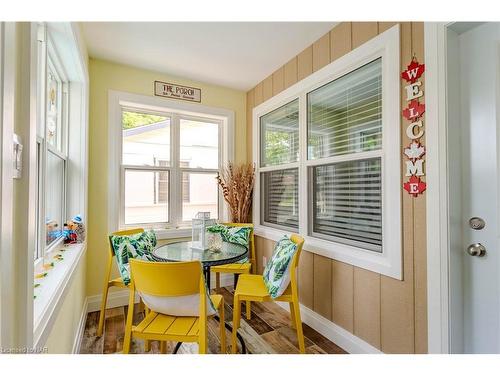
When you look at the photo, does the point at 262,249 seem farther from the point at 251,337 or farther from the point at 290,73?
the point at 290,73

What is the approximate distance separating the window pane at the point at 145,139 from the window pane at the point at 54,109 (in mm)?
704

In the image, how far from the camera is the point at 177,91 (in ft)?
10.1

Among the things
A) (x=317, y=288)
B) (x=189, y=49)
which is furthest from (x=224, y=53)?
(x=317, y=288)

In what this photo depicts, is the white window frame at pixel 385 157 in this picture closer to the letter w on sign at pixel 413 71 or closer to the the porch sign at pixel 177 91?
the letter w on sign at pixel 413 71

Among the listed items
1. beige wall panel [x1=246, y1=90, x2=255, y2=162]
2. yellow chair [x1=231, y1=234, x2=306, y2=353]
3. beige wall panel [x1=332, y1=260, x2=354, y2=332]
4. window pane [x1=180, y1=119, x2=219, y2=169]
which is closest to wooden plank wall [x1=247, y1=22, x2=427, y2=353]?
beige wall panel [x1=332, y1=260, x2=354, y2=332]

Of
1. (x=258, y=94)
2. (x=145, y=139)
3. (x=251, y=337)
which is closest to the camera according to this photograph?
(x=251, y=337)

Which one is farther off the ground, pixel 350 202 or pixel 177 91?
pixel 177 91

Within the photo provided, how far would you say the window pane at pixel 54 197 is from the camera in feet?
6.24

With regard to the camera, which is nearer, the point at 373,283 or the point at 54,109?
the point at 373,283

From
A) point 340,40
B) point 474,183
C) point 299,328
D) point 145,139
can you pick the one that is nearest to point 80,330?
point 299,328

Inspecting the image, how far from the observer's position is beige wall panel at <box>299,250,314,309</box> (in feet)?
7.57

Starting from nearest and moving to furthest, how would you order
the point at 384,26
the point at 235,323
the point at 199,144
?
1. the point at 384,26
2. the point at 235,323
3. the point at 199,144

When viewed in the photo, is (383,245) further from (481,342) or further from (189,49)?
(189,49)

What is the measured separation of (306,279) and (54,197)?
2.41 metres
